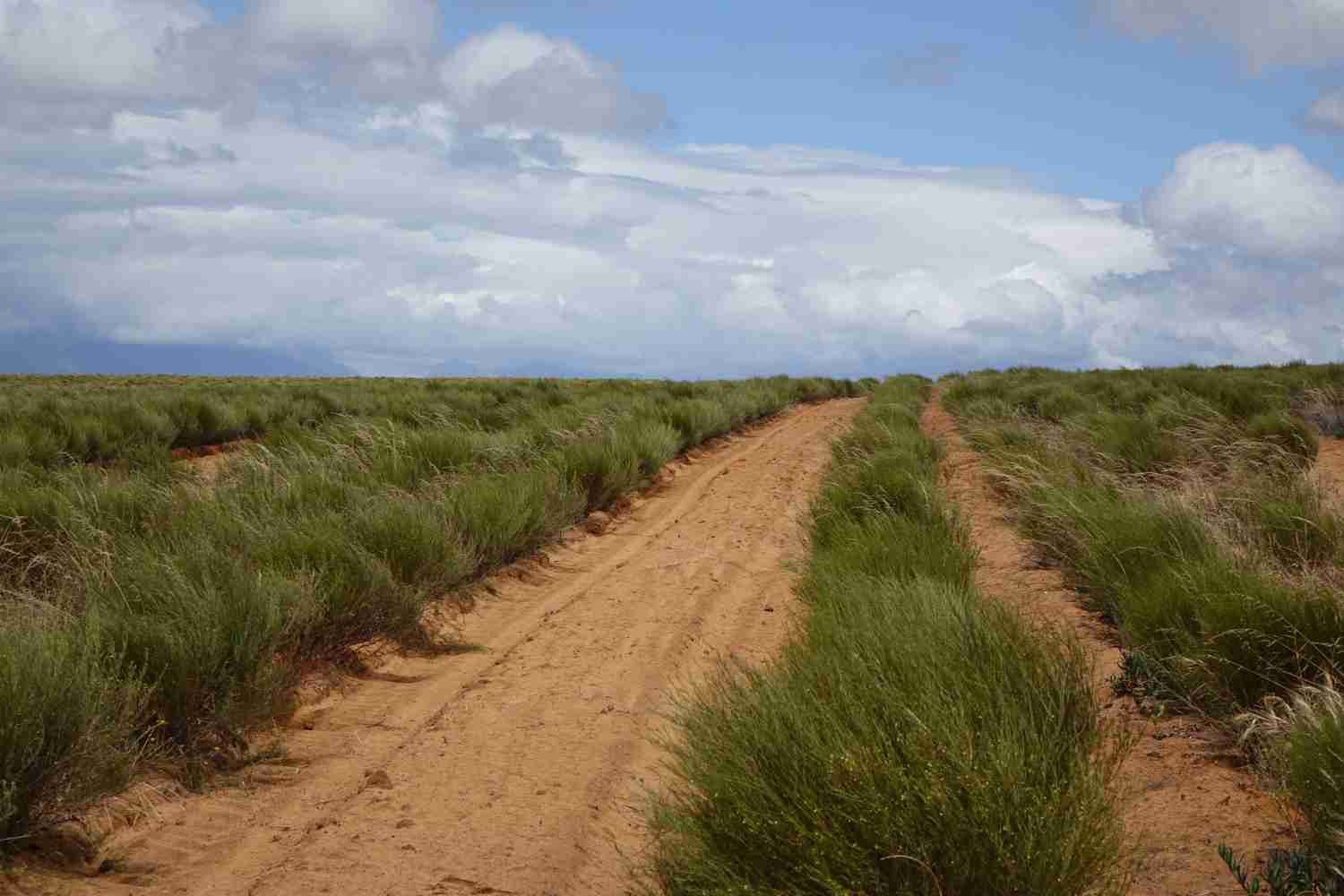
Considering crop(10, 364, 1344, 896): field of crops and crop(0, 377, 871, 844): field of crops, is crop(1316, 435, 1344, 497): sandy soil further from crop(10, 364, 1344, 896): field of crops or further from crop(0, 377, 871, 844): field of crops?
crop(0, 377, 871, 844): field of crops

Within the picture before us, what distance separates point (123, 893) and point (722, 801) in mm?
2198

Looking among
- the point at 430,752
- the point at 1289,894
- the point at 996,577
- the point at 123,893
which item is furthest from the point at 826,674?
the point at 996,577

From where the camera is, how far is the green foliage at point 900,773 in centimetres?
300

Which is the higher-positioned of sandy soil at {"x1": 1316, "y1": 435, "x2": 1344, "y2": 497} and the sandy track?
sandy soil at {"x1": 1316, "y1": 435, "x2": 1344, "y2": 497}

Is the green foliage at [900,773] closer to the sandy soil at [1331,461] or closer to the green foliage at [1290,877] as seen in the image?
the green foliage at [1290,877]

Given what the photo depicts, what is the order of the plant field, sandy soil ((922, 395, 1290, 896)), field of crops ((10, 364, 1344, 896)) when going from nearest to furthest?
field of crops ((10, 364, 1344, 896)) → sandy soil ((922, 395, 1290, 896)) → the plant field

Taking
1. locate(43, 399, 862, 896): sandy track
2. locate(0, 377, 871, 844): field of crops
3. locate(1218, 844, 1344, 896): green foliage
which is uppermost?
locate(0, 377, 871, 844): field of crops

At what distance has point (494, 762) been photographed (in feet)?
16.8

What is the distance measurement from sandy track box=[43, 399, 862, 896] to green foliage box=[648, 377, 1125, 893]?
54 cm

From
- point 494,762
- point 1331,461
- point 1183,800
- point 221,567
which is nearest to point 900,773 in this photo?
point 1183,800

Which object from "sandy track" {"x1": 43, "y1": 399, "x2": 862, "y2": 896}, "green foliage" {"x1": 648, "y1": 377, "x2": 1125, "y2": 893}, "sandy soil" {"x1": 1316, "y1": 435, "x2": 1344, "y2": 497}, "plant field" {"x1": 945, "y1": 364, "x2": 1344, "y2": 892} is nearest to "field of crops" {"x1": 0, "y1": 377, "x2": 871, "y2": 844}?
"sandy track" {"x1": 43, "y1": 399, "x2": 862, "y2": 896}

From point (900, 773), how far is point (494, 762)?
100 inches

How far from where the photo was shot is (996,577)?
8.30 m

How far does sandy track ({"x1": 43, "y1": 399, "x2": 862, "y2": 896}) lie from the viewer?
4.05 m
